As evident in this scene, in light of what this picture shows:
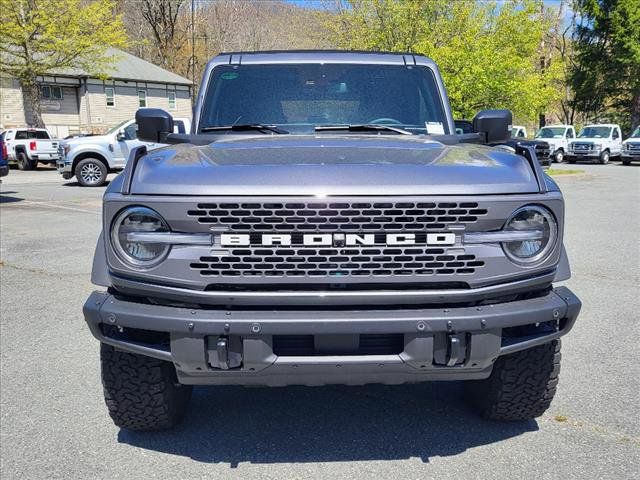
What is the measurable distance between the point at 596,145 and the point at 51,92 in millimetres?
31005

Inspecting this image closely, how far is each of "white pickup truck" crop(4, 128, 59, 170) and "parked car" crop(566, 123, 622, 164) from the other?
2521 cm

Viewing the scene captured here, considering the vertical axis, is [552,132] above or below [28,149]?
above

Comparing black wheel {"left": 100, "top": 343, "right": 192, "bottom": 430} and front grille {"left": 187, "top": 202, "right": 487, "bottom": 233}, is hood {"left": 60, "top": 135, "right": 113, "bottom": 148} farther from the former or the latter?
front grille {"left": 187, "top": 202, "right": 487, "bottom": 233}

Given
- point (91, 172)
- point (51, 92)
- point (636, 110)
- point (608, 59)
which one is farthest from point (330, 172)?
point (608, 59)

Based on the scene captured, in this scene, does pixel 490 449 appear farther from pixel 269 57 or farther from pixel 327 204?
pixel 269 57

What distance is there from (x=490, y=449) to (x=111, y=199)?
2.18 meters

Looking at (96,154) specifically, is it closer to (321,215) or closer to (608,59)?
(321,215)

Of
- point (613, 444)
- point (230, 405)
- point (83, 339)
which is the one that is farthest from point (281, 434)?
point (83, 339)

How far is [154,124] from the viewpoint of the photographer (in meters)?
3.98

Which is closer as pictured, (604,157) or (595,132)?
(604,157)

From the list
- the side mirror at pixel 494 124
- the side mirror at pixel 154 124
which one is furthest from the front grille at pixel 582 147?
the side mirror at pixel 154 124

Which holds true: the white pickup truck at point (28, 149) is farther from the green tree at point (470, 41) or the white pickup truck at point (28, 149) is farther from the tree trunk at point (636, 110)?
the tree trunk at point (636, 110)

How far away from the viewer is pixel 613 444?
3090 mm

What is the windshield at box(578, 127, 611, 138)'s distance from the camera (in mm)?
32781
